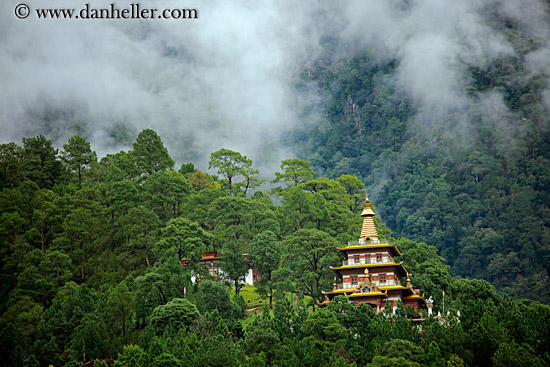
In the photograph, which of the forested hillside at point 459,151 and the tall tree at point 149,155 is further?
the forested hillside at point 459,151

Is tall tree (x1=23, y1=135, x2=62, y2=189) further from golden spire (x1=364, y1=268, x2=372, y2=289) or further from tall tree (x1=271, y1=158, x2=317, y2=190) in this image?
golden spire (x1=364, y1=268, x2=372, y2=289)

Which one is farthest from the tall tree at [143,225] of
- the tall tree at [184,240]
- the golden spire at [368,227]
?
the golden spire at [368,227]

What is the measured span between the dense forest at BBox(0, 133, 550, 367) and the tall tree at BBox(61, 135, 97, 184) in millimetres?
170

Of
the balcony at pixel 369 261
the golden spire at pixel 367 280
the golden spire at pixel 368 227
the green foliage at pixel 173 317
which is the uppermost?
the golden spire at pixel 368 227

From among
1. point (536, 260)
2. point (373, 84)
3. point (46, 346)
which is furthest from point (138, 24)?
point (46, 346)

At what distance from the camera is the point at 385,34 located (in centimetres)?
14750

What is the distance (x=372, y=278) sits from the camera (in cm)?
6700

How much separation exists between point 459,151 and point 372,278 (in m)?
61.3

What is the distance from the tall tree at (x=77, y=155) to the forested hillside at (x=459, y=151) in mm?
44401

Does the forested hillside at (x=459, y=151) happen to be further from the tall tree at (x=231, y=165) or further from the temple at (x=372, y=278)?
the temple at (x=372, y=278)

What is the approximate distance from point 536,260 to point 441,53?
46.4 m

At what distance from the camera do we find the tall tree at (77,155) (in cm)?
9794

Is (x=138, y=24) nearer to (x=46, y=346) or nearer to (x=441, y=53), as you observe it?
(x=441, y=53)

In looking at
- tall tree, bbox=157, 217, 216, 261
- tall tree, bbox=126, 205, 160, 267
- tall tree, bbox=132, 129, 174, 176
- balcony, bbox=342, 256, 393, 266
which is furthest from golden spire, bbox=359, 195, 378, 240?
tall tree, bbox=132, 129, 174, 176
